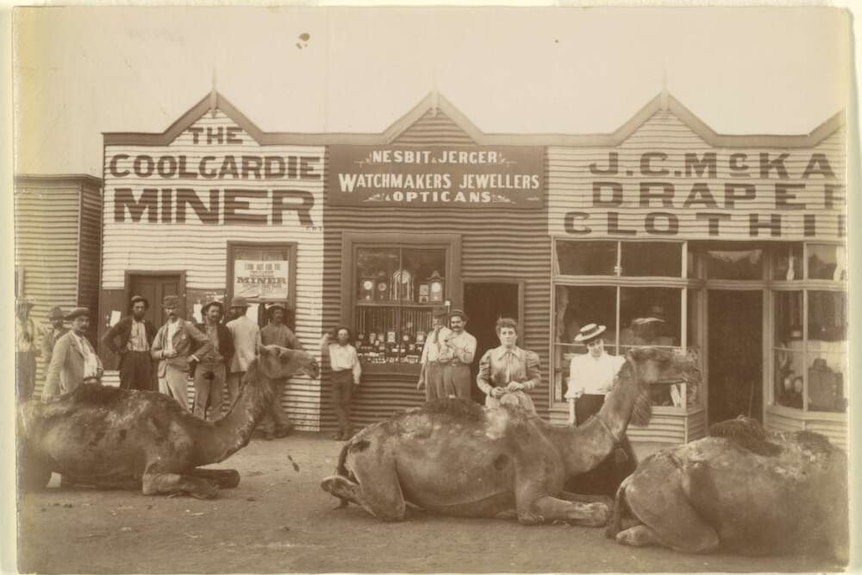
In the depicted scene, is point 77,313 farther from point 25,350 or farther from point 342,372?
point 342,372

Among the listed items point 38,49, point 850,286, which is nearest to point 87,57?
point 38,49

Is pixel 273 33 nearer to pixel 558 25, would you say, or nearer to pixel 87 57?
pixel 87 57

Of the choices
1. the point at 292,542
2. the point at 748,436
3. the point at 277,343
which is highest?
the point at 277,343

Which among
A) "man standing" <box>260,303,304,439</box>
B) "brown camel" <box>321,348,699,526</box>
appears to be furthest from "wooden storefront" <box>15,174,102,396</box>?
"brown camel" <box>321,348,699,526</box>

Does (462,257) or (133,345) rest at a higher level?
(462,257)

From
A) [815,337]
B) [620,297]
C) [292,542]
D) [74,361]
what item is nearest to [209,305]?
[74,361]

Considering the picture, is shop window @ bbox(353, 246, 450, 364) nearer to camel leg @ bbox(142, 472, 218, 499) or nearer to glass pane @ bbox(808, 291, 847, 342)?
camel leg @ bbox(142, 472, 218, 499)

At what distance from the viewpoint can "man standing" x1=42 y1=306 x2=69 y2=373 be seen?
7.10 meters

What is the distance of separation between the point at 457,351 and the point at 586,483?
156 centimetres

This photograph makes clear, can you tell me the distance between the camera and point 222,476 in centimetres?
705

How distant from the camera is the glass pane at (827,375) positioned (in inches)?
277

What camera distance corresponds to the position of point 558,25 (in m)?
7.02

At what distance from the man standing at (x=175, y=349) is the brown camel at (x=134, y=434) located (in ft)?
0.65

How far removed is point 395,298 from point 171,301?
6.50ft
